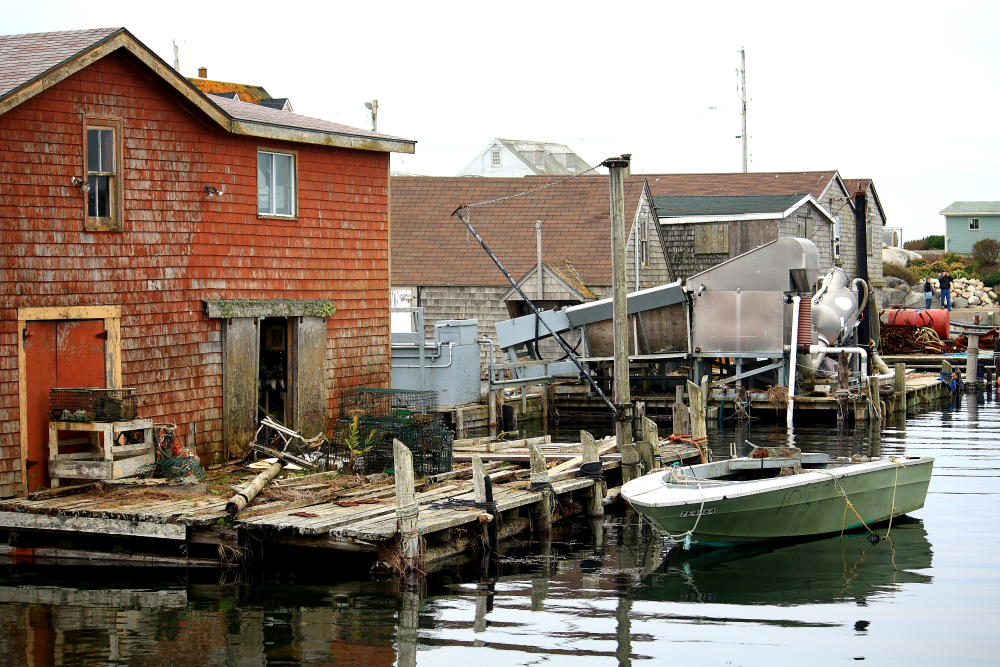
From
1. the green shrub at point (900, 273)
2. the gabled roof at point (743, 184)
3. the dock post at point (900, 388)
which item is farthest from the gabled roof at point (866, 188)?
the dock post at point (900, 388)

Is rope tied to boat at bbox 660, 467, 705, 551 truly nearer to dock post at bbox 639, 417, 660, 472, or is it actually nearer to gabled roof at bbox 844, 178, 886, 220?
dock post at bbox 639, 417, 660, 472

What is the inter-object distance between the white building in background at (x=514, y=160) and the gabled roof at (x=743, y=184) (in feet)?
82.0

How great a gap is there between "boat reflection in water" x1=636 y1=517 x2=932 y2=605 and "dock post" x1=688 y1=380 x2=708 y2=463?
184 inches

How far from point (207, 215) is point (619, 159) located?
6.41m

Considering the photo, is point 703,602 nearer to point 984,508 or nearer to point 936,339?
point 984,508

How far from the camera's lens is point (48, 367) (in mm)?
16109

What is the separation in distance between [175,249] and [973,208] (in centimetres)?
8013

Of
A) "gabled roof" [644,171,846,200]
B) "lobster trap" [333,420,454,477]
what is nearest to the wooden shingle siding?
"lobster trap" [333,420,454,477]

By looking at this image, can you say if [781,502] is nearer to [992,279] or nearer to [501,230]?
[501,230]

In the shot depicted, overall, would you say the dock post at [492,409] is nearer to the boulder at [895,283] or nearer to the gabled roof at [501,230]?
the gabled roof at [501,230]

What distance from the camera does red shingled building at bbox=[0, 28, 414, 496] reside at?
15875 mm

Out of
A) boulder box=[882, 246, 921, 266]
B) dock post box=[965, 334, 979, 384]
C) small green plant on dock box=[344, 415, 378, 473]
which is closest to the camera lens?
small green plant on dock box=[344, 415, 378, 473]

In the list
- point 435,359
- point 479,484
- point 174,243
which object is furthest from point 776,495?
point 435,359

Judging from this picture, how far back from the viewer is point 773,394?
3152cm
